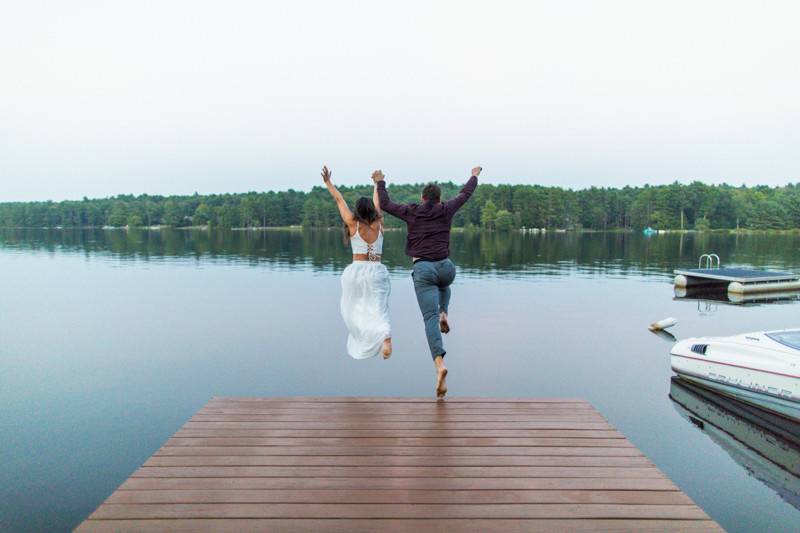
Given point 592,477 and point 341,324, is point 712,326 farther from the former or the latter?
point 592,477

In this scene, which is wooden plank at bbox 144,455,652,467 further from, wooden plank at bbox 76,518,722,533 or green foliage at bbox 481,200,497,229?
green foliage at bbox 481,200,497,229

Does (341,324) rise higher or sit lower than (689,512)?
lower

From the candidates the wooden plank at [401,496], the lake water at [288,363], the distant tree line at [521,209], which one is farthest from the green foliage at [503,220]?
the wooden plank at [401,496]

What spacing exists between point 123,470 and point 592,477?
22.2ft

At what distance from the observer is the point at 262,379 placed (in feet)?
42.7

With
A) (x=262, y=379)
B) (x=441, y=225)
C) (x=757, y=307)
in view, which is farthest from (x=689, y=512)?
(x=757, y=307)

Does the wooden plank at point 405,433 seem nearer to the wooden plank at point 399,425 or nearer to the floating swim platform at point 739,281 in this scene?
the wooden plank at point 399,425

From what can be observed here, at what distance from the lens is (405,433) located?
552 cm

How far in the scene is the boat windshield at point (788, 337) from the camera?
1016 centimetres

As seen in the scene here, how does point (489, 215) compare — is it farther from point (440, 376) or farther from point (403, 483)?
point (403, 483)

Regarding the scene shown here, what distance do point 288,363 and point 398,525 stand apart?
11142mm

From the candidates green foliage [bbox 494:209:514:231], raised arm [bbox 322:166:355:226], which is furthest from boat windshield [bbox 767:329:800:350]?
green foliage [bbox 494:209:514:231]

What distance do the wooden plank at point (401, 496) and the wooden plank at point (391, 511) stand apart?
0.06 meters

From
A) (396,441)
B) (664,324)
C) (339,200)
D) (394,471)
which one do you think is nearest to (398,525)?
(394,471)
